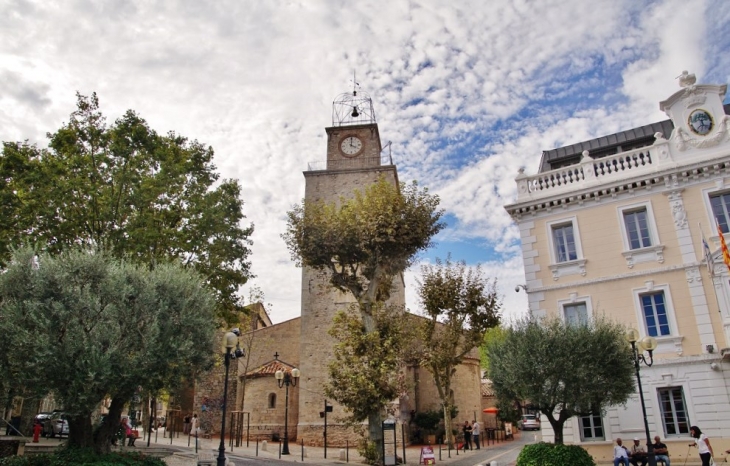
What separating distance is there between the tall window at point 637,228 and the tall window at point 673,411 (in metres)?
5.15

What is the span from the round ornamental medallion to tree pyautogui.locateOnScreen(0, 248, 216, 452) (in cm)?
1830

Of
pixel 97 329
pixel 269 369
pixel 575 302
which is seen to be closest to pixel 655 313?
pixel 575 302

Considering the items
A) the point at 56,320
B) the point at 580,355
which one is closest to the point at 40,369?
the point at 56,320

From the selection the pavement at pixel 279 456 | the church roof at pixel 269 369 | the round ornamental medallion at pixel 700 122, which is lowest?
the pavement at pixel 279 456

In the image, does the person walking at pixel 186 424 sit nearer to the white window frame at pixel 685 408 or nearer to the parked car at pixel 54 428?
the parked car at pixel 54 428

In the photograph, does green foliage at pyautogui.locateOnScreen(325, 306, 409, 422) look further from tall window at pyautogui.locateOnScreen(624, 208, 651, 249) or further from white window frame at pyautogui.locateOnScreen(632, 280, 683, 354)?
tall window at pyautogui.locateOnScreen(624, 208, 651, 249)

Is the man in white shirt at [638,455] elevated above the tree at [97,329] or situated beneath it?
situated beneath

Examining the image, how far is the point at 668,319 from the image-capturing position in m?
18.2

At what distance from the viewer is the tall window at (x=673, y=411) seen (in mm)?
17188

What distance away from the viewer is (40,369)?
1200cm

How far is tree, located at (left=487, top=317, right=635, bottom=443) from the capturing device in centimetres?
1517

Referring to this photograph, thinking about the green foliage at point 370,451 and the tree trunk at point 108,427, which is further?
the green foliage at point 370,451

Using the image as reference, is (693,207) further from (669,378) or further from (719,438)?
(719,438)

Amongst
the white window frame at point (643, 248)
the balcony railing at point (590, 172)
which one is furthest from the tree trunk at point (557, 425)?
the balcony railing at point (590, 172)
